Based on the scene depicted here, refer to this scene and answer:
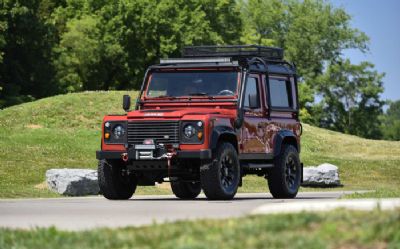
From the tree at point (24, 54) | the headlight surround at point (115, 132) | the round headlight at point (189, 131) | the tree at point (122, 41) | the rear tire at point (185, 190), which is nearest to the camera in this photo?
the round headlight at point (189, 131)

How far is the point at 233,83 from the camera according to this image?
923 inches

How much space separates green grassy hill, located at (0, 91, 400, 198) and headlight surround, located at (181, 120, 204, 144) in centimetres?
683

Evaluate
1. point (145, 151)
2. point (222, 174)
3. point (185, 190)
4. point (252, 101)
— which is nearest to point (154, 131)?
point (145, 151)

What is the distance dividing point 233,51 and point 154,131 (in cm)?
389

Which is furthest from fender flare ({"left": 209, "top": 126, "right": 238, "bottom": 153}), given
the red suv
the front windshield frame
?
the front windshield frame

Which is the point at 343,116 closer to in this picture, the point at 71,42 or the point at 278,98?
the point at 71,42

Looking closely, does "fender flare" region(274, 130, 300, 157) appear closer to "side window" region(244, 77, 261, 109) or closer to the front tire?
"side window" region(244, 77, 261, 109)

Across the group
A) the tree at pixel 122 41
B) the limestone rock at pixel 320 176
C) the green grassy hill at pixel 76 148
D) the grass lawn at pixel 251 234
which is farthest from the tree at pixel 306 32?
the grass lawn at pixel 251 234

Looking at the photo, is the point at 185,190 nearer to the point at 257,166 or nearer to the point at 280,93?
the point at 257,166

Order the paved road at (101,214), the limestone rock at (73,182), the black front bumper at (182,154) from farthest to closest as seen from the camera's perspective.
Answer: the limestone rock at (73,182) < the black front bumper at (182,154) < the paved road at (101,214)

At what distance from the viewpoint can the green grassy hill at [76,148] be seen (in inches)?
1345

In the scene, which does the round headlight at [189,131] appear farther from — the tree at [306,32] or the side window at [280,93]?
the tree at [306,32]

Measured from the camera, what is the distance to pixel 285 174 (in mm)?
24984

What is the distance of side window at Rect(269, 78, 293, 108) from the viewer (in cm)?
2488
